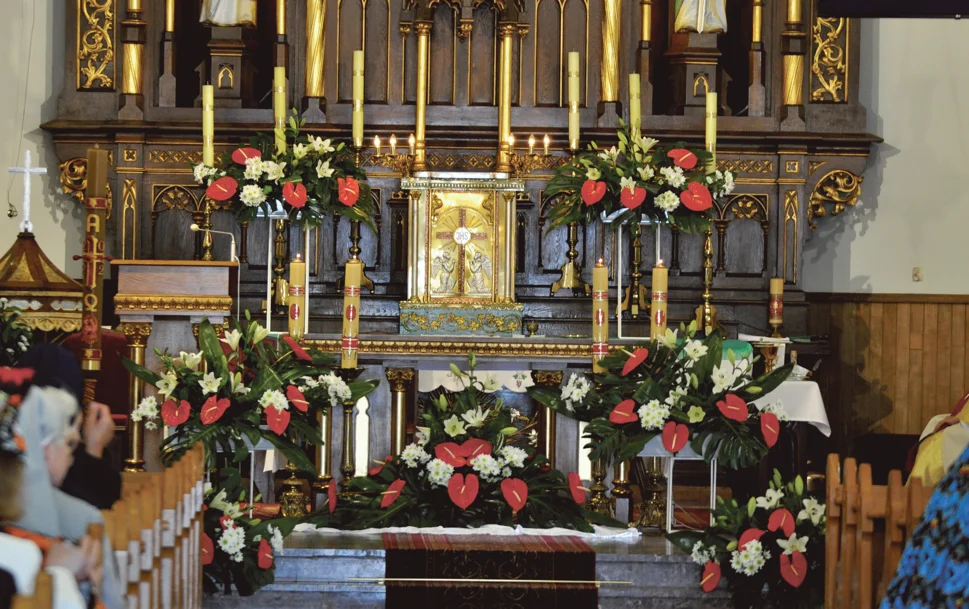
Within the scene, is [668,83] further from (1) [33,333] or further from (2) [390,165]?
(1) [33,333]

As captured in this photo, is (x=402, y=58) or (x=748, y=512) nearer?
(x=748, y=512)

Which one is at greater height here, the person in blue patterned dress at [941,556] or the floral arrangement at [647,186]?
the floral arrangement at [647,186]

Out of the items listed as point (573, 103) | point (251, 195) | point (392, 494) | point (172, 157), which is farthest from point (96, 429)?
point (172, 157)

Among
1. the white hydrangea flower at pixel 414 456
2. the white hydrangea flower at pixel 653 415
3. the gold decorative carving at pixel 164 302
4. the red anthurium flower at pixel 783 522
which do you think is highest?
the gold decorative carving at pixel 164 302

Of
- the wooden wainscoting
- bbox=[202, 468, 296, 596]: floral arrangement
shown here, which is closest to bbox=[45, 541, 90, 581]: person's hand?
bbox=[202, 468, 296, 596]: floral arrangement

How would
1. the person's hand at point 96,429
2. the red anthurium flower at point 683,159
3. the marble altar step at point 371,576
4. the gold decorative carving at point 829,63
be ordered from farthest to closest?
the gold decorative carving at point 829,63
the red anthurium flower at point 683,159
the marble altar step at point 371,576
the person's hand at point 96,429

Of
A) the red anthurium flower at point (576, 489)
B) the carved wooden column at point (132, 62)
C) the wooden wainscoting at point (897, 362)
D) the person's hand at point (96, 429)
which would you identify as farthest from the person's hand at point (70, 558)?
the wooden wainscoting at point (897, 362)

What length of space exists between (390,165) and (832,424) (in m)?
3.45

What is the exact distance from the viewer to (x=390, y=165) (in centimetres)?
911

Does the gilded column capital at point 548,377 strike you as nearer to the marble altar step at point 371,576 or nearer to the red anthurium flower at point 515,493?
the red anthurium flower at point 515,493

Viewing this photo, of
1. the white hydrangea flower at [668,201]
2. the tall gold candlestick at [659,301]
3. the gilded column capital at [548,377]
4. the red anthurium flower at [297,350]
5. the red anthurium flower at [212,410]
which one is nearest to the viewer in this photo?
the red anthurium flower at [212,410]

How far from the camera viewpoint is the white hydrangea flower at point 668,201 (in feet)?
23.8

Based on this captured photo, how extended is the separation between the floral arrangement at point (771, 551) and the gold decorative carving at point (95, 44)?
209 inches

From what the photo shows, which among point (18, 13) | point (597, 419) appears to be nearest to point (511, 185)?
point (597, 419)
